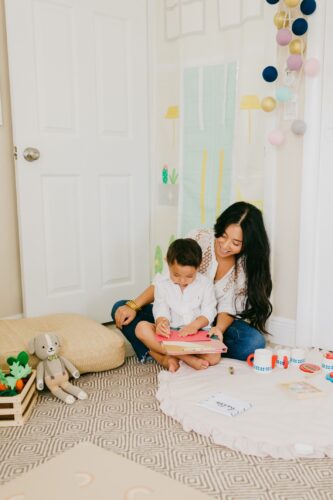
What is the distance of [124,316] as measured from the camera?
225 cm

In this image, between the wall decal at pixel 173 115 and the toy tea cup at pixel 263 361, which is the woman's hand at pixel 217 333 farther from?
the wall decal at pixel 173 115

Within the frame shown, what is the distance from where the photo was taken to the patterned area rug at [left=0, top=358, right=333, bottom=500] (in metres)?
1.38

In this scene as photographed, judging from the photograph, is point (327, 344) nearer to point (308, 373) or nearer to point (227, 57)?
point (308, 373)

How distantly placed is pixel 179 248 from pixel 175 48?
128 centimetres

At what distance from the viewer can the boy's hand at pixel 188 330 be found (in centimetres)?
205

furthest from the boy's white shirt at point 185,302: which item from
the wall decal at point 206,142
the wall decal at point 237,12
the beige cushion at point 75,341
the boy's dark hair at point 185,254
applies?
the wall decal at point 237,12

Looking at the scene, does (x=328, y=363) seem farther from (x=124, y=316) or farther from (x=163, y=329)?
(x=124, y=316)

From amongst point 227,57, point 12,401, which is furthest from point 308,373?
point 227,57

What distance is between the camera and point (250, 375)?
6.67 ft

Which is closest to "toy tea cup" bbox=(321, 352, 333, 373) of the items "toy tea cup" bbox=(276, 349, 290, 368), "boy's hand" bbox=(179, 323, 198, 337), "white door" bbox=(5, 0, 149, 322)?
"toy tea cup" bbox=(276, 349, 290, 368)

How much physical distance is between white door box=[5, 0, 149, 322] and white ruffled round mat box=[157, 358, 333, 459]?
35.3 inches

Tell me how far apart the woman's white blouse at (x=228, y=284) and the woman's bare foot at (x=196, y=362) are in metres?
0.25

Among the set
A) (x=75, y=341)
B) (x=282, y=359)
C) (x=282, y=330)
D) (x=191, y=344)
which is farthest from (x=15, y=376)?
(x=282, y=330)

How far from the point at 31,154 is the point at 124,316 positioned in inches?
35.1
